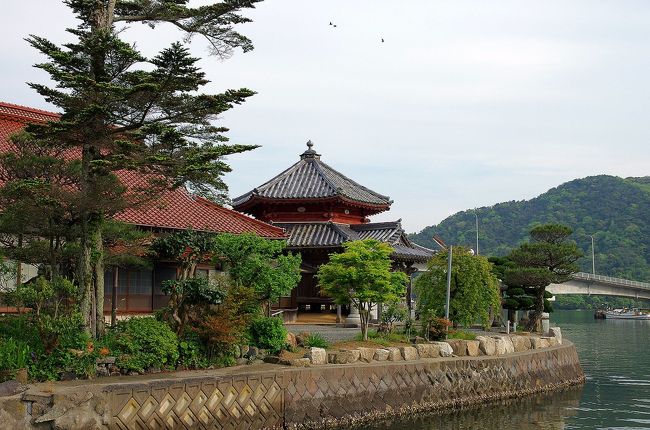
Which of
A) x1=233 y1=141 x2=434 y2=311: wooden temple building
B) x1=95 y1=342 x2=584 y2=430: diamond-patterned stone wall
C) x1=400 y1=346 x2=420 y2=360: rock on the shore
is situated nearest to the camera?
x1=95 y1=342 x2=584 y2=430: diamond-patterned stone wall

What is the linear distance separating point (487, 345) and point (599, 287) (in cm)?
5677

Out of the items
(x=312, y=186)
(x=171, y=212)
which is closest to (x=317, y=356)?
(x=171, y=212)

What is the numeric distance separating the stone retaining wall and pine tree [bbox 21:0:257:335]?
11.4 feet

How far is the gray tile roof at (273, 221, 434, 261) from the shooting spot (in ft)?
127

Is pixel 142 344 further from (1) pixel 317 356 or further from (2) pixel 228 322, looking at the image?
(1) pixel 317 356

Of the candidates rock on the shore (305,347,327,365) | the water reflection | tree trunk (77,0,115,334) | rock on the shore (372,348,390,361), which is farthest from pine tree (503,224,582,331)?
tree trunk (77,0,115,334)

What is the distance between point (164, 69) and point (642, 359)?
37.9m

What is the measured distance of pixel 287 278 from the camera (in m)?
23.0

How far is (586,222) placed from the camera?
130m

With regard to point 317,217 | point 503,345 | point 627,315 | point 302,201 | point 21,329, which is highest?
point 302,201

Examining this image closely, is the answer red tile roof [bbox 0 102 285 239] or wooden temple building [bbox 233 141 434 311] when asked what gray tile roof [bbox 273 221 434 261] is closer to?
wooden temple building [bbox 233 141 434 311]

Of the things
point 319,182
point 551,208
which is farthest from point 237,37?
point 551,208

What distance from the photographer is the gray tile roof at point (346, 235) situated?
38.6 metres

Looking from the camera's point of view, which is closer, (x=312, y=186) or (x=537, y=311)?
(x=537, y=311)
